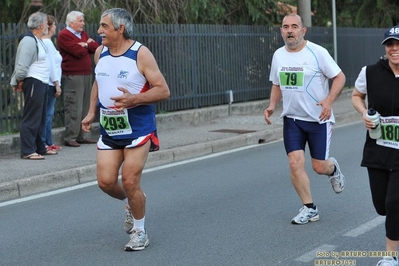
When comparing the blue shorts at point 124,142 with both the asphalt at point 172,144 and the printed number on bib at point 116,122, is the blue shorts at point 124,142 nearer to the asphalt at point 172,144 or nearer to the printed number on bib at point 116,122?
the printed number on bib at point 116,122

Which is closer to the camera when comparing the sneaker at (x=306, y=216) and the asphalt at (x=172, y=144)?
the sneaker at (x=306, y=216)

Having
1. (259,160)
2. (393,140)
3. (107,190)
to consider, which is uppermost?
(393,140)

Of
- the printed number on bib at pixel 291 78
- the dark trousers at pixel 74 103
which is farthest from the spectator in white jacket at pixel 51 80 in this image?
the printed number on bib at pixel 291 78

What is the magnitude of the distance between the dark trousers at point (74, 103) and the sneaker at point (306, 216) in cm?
Result: 588

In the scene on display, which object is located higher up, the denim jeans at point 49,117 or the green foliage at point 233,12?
the green foliage at point 233,12

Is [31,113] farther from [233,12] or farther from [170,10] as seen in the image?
[233,12]

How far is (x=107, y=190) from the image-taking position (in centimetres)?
689

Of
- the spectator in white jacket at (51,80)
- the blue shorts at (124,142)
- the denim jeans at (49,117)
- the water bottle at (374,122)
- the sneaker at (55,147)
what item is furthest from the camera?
the sneaker at (55,147)

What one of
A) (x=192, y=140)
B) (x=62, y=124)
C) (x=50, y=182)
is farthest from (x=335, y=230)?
(x=62, y=124)

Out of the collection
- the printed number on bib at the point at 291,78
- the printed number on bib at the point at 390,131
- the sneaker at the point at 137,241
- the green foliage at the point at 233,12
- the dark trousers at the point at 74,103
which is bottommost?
the sneaker at the point at 137,241

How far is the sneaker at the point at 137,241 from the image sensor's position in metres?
6.79

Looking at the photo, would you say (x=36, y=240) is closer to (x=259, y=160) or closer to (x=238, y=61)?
(x=259, y=160)

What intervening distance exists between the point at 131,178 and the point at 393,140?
2.08m

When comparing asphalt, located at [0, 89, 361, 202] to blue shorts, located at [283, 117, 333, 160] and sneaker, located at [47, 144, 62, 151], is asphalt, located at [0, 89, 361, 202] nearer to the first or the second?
sneaker, located at [47, 144, 62, 151]
